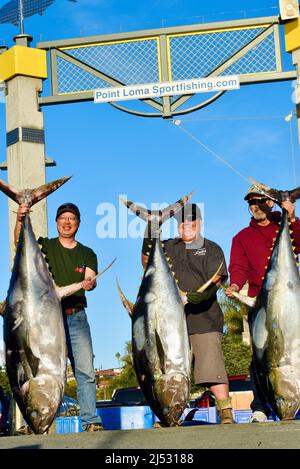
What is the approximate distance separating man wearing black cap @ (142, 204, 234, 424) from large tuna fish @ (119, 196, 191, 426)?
21 centimetres

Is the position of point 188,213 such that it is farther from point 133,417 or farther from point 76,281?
point 133,417

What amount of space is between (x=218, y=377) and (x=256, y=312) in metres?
0.62

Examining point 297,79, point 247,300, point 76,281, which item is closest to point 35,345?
point 76,281

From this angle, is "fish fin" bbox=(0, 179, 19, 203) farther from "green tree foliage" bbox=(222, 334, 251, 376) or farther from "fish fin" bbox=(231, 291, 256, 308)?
"green tree foliage" bbox=(222, 334, 251, 376)

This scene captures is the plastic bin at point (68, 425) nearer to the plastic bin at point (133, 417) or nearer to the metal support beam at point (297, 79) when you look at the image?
the plastic bin at point (133, 417)

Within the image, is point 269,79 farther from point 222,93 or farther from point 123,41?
point 123,41

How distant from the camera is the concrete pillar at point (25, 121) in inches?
275

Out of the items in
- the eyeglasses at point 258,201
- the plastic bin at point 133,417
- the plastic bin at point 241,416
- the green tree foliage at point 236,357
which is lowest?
the green tree foliage at point 236,357

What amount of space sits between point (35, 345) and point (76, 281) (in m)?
0.75

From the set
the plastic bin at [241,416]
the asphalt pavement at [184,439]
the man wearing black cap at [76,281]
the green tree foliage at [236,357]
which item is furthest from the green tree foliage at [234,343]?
the asphalt pavement at [184,439]

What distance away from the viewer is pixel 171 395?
5059mm

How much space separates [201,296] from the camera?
5.38 m

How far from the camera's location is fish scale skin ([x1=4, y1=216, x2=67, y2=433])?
16.3 ft
